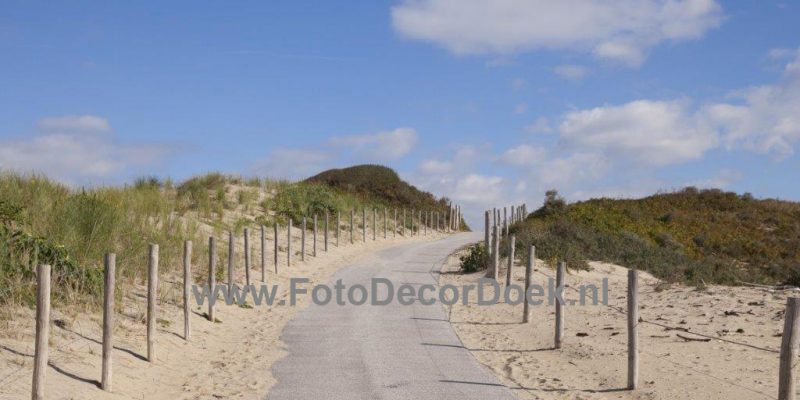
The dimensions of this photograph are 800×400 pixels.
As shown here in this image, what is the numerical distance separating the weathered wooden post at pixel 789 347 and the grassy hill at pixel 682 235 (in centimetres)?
1302

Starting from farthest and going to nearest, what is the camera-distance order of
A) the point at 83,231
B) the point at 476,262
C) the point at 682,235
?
1. the point at 682,235
2. the point at 476,262
3. the point at 83,231

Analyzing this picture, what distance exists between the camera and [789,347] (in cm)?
773

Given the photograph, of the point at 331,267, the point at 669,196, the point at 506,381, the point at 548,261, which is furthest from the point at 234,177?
the point at 506,381

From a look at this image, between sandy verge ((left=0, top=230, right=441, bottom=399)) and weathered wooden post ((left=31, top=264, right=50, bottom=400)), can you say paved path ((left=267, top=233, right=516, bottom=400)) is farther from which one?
weathered wooden post ((left=31, top=264, right=50, bottom=400))

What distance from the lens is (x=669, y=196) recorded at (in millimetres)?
47906

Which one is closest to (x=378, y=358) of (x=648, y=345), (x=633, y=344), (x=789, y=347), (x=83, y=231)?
(x=633, y=344)

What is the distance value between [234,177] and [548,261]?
22.5 meters

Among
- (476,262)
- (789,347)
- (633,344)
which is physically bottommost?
(633,344)

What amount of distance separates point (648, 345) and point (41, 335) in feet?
31.7

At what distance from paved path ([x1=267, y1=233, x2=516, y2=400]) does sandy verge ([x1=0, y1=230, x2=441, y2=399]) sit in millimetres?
475

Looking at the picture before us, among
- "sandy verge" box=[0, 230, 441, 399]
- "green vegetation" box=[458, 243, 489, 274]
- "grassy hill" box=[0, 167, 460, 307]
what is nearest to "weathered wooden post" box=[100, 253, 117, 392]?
"sandy verge" box=[0, 230, 441, 399]

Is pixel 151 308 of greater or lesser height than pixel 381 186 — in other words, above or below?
below

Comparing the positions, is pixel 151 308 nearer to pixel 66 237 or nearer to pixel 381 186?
pixel 66 237

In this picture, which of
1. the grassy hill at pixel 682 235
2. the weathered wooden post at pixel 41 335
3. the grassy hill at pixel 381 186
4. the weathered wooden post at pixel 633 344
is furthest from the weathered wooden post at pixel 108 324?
the grassy hill at pixel 381 186
